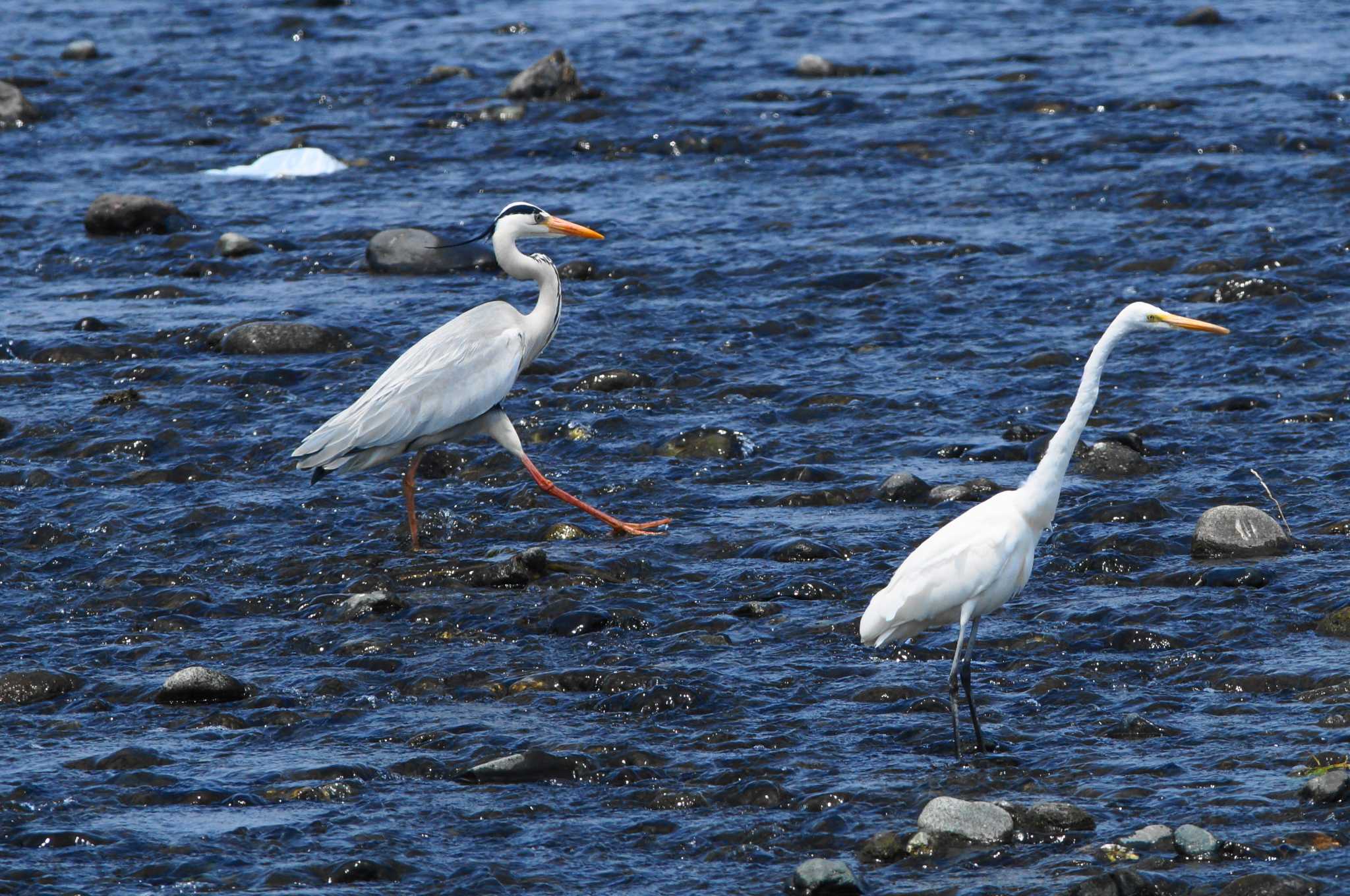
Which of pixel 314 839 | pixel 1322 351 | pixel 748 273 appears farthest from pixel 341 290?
pixel 314 839

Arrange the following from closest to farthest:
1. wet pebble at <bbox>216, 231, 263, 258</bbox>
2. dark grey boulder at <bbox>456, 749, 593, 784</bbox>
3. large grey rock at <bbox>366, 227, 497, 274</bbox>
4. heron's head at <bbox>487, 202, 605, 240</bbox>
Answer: dark grey boulder at <bbox>456, 749, 593, 784</bbox>, heron's head at <bbox>487, 202, 605, 240</bbox>, large grey rock at <bbox>366, 227, 497, 274</bbox>, wet pebble at <bbox>216, 231, 263, 258</bbox>

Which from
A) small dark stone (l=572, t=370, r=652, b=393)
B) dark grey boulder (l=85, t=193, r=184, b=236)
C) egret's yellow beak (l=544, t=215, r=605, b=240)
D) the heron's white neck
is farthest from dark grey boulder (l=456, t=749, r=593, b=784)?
dark grey boulder (l=85, t=193, r=184, b=236)

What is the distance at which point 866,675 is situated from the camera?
22.9 feet

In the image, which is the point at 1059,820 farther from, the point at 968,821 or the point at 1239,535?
the point at 1239,535

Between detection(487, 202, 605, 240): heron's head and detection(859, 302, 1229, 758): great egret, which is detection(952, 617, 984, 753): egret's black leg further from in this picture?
detection(487, 202, 605, 240): heron's head

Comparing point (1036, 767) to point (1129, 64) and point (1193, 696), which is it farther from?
point (1129, 64)

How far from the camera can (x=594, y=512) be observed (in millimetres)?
8742

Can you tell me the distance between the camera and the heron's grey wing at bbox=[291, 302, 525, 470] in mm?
8688

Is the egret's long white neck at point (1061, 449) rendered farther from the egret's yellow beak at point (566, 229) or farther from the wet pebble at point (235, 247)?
the wet pebble at point (235, 247)

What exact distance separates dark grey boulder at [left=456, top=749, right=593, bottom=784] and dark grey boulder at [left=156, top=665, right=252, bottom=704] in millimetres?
1205

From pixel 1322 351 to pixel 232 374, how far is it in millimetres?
6560

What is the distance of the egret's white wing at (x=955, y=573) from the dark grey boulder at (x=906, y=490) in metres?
2.17

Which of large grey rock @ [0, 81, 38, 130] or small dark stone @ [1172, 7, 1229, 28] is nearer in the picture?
large grey rock @ [0, 81, 38, 130]

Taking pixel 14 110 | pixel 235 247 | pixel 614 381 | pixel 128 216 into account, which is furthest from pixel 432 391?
pixel 14 110
